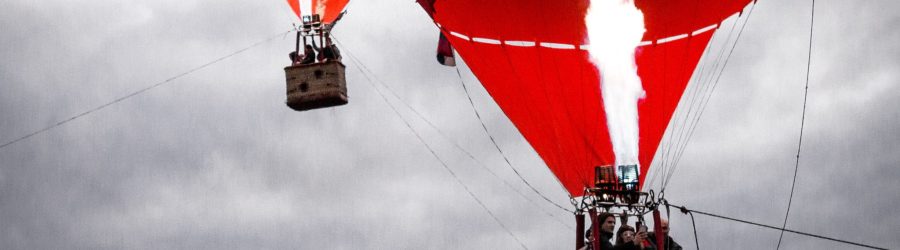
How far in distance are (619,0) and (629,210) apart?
300 centimetres

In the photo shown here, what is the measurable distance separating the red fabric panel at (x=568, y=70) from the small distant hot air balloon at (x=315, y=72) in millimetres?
2776

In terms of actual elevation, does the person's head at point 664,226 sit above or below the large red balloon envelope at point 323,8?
below

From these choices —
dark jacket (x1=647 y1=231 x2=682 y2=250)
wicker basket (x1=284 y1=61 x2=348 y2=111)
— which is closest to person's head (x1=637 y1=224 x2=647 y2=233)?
dark jacket (x1=647 y1=231 x2=682 y2=250)

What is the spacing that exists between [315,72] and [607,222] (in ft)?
11.1

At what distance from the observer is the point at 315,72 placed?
1587cm

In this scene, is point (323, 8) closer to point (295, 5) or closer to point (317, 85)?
point (295, 5)

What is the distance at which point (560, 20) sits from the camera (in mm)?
18484

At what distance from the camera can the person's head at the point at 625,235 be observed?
15.7 metres

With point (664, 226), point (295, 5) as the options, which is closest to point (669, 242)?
point (664, 226)

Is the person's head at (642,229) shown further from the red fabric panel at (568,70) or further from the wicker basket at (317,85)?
the wicker basket at (317,85)

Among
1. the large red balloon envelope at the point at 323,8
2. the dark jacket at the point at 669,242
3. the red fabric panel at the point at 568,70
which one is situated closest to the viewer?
the dark jacket at the point at 669,242

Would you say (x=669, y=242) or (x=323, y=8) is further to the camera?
(x=323, y=8)

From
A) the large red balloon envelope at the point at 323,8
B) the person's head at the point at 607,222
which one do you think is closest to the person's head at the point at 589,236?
the person's head at the point at 607,222

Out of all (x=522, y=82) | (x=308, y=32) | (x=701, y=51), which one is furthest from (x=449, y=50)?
(x=308, y=32)
